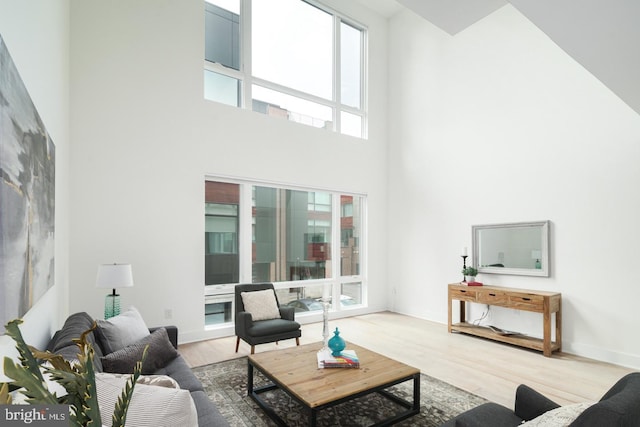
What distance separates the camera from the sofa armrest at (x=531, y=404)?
1.85 m

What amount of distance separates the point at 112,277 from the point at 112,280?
0.03 meters

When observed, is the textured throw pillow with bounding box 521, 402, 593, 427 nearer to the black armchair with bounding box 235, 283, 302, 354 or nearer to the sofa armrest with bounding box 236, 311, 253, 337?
the black armchair with bounding box 235, 283, 302, 354

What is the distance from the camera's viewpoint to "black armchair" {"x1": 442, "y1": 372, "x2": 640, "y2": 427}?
130 centimetres

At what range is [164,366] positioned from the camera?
2.71 m

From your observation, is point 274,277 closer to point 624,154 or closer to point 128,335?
point 128,335

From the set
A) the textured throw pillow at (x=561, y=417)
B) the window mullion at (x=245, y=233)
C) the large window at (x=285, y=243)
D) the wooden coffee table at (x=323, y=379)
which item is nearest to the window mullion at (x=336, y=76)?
the large window at (x=285, y=243)

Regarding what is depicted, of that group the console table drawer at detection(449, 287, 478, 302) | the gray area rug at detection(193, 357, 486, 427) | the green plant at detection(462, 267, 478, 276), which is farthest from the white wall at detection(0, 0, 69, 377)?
the green plant at detection(462, 267, 478, 276)

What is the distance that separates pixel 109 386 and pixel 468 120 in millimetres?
5657

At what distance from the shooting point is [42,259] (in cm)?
200

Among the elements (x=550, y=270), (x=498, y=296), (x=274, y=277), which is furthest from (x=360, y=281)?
(x=550, y=270)

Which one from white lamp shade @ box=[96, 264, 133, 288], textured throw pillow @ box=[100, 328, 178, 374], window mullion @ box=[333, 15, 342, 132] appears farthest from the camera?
window mullion @ box=[333, 15, 342, 132]

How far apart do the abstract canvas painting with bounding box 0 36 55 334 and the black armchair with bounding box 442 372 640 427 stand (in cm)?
202

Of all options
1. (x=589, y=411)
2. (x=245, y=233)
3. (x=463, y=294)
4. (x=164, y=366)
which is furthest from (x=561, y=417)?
(x=245, y=233)

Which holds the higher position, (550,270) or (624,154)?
(624,154)
